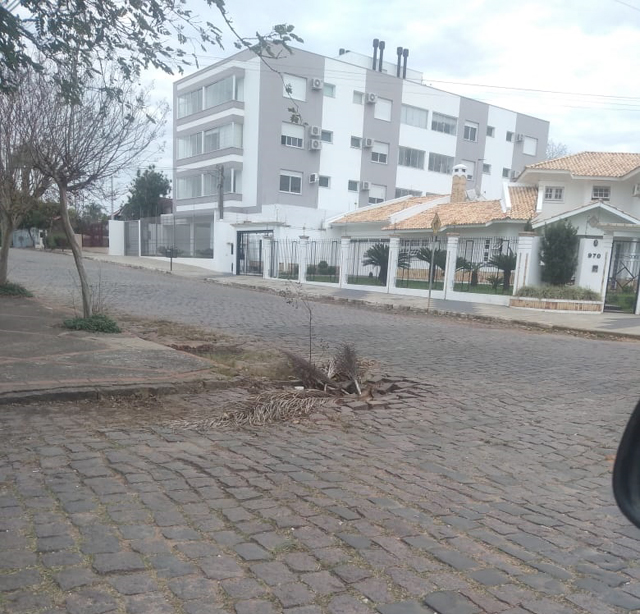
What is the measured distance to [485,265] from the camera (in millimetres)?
20000

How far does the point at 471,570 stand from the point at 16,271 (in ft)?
72.4

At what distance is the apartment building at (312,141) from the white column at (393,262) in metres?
8.41

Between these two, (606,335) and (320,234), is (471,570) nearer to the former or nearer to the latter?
(606,335)

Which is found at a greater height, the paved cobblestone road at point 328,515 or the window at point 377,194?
the window at point 377,194

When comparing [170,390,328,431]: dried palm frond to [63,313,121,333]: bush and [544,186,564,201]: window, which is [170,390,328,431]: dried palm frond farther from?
[544,186,564,201]: window

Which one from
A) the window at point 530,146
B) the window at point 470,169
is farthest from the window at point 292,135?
the window at point 530,146

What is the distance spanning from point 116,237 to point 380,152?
844 inches

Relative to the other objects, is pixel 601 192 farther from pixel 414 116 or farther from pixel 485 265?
pixel 414 116

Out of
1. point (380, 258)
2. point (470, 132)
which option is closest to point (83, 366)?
point (380, 258)

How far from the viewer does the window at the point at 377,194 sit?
4138 centimetres

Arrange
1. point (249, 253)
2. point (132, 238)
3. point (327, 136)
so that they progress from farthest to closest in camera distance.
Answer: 1. point (132, 238)
2. point (327, 136)
3. point (249, 253)

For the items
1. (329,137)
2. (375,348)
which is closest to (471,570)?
(375,348)

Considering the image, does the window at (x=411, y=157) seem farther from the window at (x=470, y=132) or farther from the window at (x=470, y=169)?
the window at (x=470, y=132)

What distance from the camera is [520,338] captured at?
11727 mm
